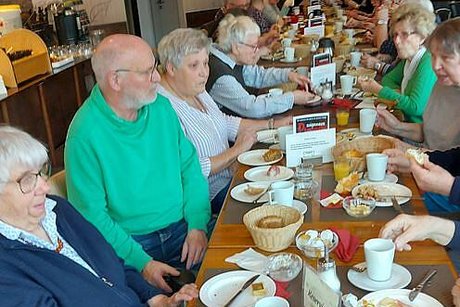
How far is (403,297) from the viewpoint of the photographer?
4.09 feet

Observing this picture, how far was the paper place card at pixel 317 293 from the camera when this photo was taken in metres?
1.08

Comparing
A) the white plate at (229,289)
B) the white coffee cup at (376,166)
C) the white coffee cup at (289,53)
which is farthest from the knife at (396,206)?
the white coffee cup at (289,53)

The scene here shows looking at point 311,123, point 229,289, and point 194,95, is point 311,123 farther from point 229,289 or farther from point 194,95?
point 229,289

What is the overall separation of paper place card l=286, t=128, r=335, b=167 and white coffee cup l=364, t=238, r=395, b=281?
32.1 inches

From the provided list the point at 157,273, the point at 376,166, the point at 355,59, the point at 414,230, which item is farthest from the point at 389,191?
the point at 355,59

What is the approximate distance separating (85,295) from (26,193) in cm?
30

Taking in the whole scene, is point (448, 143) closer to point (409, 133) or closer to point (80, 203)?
point (409, 133)

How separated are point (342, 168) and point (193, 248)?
640mm

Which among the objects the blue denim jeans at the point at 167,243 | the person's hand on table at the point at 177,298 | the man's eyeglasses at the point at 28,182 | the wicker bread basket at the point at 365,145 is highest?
the man's eyeglasses at the point at 28,182

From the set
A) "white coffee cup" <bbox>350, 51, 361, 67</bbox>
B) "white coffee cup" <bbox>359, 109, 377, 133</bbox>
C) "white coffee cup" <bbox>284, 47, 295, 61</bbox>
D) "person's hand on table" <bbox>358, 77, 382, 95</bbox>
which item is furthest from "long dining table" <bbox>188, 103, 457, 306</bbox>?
"white coffee cup" <bbox>284, 47, 295, 61</bbox>

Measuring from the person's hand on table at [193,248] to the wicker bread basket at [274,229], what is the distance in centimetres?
51

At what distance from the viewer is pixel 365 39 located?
4.92 meters

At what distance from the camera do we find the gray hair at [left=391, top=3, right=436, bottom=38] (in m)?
2.93

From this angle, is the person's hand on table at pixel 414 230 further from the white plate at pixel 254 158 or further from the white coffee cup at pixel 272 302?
the white plate at pixel 254 158
